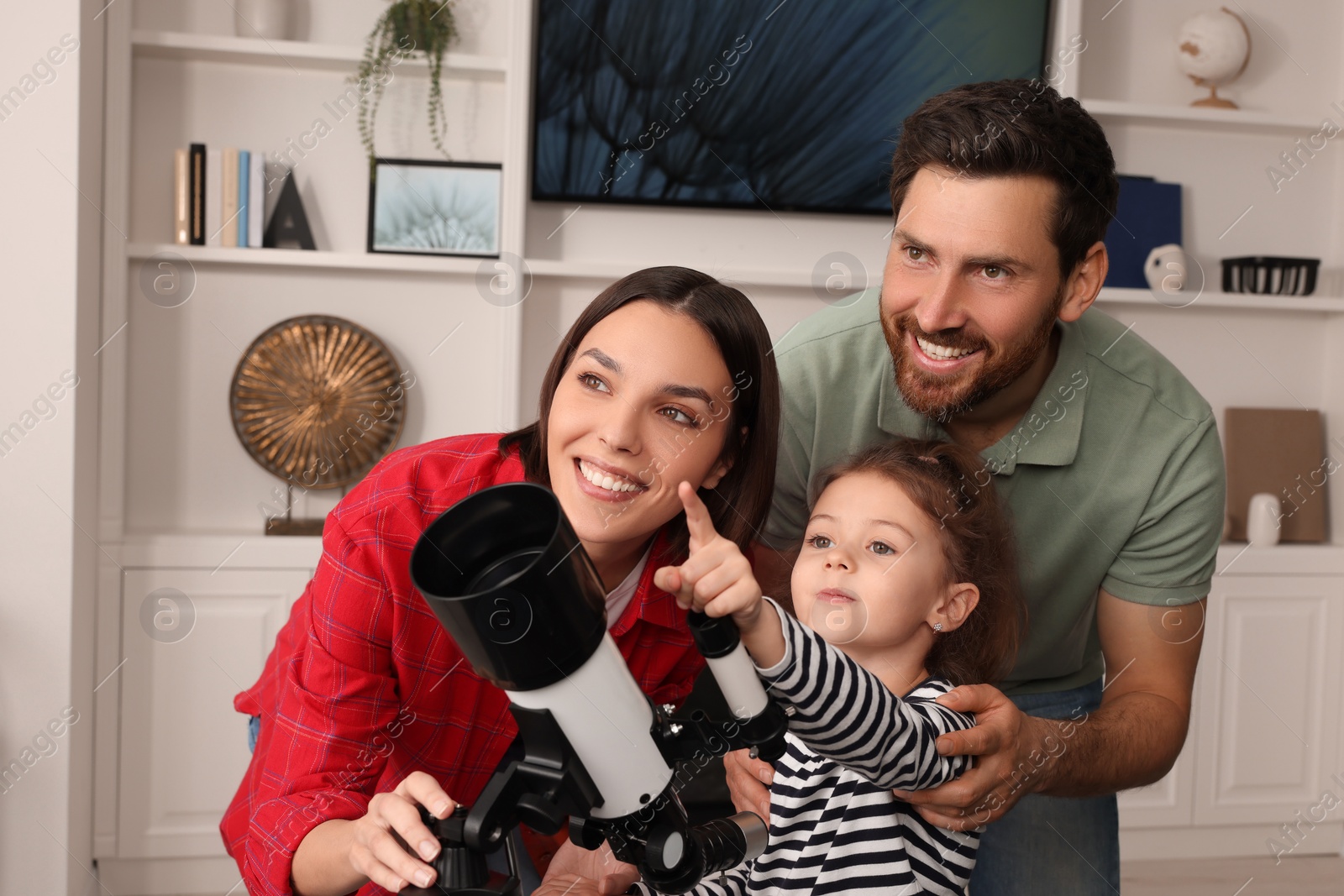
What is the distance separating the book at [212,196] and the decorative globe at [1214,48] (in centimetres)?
253

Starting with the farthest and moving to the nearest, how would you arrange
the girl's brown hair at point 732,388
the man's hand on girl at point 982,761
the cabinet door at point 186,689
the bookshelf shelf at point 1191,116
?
the bookshelf shelf at point 1191,116
the cabinet door at point 186,689
the girl's brown hair at point 732,388
the man's hand on girl at point 982,761

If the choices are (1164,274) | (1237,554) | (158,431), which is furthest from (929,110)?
(158,431)

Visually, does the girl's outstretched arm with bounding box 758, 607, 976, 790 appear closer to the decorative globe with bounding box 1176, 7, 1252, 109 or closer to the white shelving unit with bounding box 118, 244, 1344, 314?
the white shelving unit with bounding box 118, 244, 1344, 314

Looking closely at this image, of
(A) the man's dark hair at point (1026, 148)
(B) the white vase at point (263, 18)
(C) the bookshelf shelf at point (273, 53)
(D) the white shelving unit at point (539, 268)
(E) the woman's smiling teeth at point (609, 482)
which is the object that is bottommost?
(E) the woman's smiling teeth at point (609, 482)

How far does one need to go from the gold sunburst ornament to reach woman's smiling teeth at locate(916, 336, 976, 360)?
1.60m

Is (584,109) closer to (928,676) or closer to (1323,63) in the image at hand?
(928,676)

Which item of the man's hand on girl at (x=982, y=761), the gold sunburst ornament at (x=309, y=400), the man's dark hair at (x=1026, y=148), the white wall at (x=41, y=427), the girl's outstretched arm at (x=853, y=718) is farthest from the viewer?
the gold sunburst ornament at (x=309, y=400)

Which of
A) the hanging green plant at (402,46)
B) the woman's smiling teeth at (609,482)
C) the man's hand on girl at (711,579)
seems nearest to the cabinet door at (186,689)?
the hanging green plant at (402,46)

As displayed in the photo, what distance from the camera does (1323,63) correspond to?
302 centimetres

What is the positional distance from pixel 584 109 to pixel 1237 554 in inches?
80.1

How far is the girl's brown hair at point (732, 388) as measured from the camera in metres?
1.16

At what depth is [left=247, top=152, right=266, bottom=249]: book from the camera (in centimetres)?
247

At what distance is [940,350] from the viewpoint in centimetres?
138

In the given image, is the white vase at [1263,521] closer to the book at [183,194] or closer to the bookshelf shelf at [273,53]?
the bookshelf shelf at [273,53]
